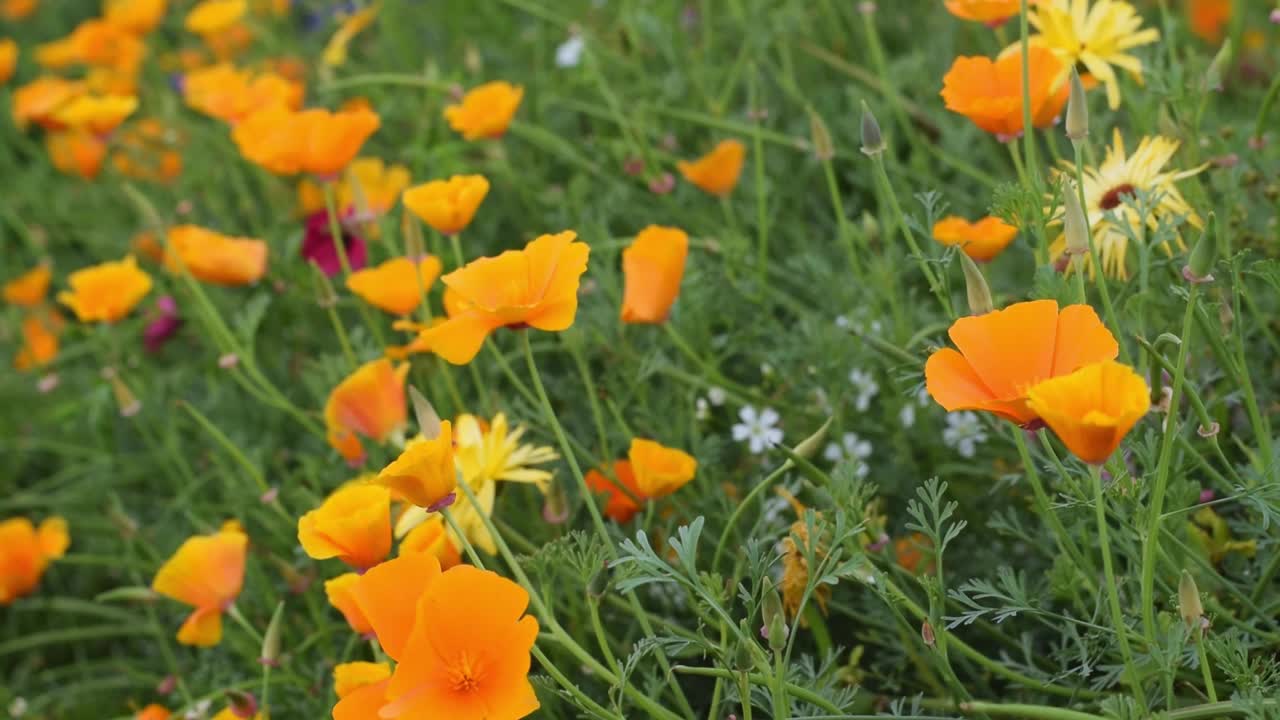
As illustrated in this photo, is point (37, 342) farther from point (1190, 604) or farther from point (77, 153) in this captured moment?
point (1190, 604)

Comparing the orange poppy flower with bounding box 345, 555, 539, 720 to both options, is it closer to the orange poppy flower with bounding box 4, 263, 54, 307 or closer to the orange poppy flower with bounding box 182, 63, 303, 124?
the orange poppy flower with bounding box 182, 63, 303, 124

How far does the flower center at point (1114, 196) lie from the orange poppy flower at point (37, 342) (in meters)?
1.66

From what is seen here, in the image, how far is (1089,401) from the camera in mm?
832

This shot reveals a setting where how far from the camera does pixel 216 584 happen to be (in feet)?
4.71

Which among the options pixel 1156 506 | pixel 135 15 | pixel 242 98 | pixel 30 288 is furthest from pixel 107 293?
pixel 1156 506

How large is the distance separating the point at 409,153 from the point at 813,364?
2.58 ft

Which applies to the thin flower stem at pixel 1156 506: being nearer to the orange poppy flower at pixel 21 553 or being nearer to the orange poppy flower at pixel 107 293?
the orange poppy flower at pixel 107 293

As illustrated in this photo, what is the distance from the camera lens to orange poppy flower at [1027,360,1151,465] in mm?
822

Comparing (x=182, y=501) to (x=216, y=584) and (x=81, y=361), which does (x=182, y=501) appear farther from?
(x=81, y=361)

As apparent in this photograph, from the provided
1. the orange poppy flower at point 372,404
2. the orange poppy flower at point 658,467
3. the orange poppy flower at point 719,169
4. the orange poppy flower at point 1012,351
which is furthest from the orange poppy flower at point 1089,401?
the orange poppy flower at point 719,169

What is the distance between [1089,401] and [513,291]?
470mm

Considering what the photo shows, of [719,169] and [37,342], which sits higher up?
[719,169]

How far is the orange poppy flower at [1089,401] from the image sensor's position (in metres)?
0.82

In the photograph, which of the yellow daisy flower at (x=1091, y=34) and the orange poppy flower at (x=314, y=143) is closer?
the yellow daisy flower at (x=1091, y=34)
